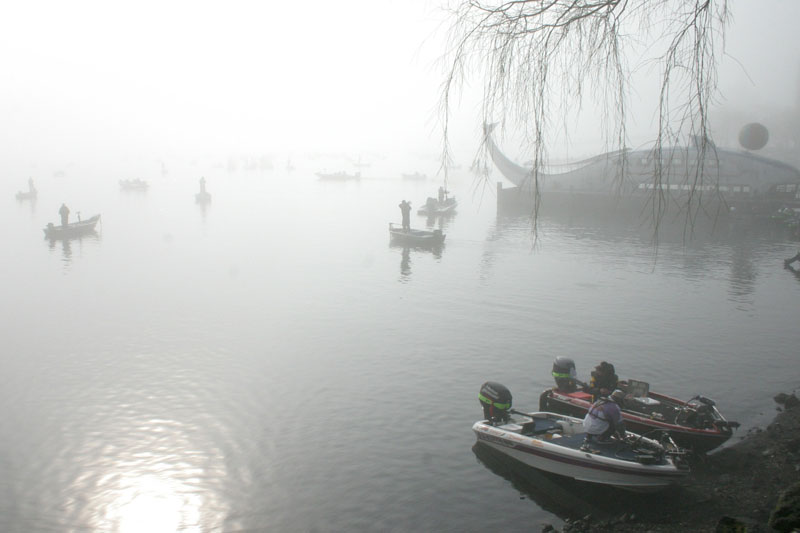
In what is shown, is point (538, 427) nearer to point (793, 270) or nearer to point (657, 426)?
point (657, 426)

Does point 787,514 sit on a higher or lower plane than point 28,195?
lower

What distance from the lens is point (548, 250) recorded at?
4666cm

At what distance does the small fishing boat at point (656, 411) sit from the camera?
44.8ft

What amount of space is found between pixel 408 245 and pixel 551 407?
31594 millimetres

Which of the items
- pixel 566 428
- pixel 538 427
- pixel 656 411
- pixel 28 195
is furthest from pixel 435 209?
pixel 566 428

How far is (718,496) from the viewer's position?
1177 cm

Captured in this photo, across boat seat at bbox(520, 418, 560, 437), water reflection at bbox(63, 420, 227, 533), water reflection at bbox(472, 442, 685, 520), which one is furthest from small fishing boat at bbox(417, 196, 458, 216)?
water reflection at bbox(472, 442, 685, 520)

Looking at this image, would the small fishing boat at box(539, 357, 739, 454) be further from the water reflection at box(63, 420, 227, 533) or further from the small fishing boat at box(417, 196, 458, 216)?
the small fishing boat at box(417, 196, 458, 216)

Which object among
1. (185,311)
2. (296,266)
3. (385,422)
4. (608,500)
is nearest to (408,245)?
(296,266)

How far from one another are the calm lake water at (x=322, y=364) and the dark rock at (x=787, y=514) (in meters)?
4.72

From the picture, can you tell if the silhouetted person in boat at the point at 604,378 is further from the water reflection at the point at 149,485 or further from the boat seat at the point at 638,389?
the water reflection at the point at 149,485

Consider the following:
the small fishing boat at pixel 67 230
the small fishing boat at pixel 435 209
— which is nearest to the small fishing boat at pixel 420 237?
the small fishing boat at pixel 435 209

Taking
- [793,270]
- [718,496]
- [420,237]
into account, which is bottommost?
[718,496]

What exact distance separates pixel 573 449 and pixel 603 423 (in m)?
0.82
